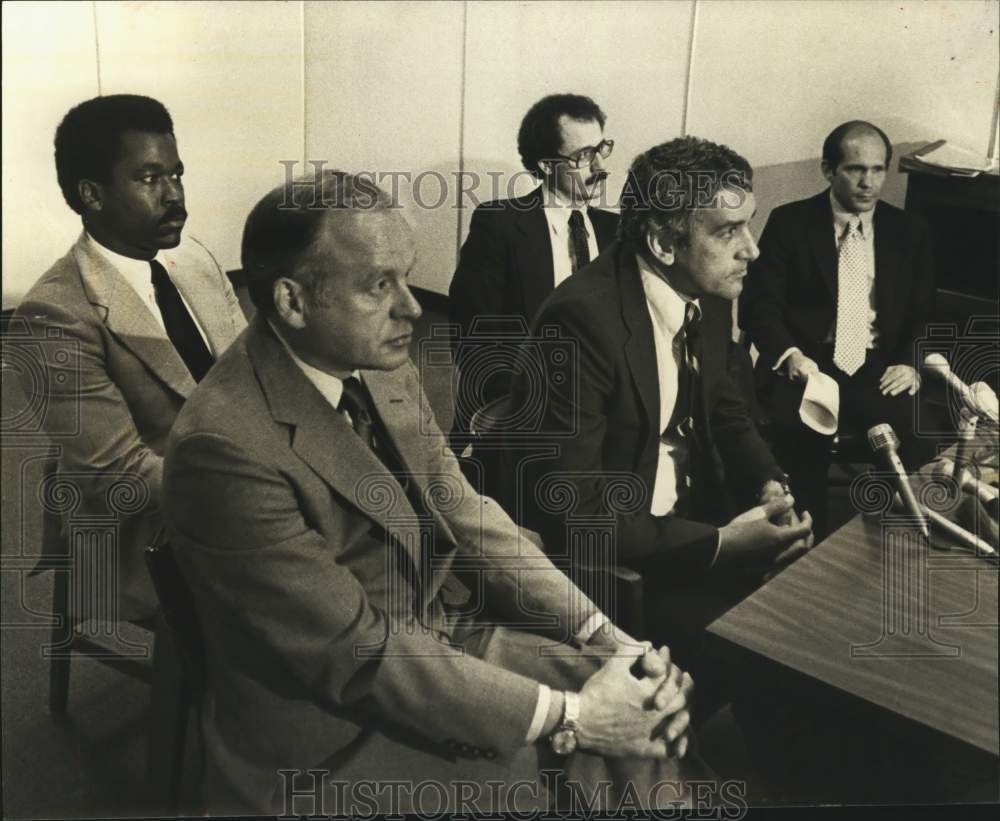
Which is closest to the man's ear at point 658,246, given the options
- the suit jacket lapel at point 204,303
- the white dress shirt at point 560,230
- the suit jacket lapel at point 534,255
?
the white dress shirt at point 560,230

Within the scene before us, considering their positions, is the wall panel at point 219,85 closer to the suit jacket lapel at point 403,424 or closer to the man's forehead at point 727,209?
the suit jacket lapel at point 403,424

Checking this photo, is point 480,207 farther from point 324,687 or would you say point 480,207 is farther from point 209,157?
point 324,687

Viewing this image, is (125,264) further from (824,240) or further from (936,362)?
(936,362)

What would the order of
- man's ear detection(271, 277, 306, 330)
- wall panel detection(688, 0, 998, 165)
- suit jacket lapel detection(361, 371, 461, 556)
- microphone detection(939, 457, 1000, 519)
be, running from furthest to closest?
microphone detection(939, 457, 1000, 519) < wall panel detection(688, 0, 998, 165) < suit jacket lapel detection(361, 371, 461, 556) < man's ear detection(271, 277, 306, 330)

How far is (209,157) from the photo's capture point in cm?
267

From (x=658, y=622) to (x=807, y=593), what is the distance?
0.35 metres

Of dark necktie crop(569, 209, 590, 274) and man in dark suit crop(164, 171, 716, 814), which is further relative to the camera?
dark necktie crop(569, 209, 590, 274)

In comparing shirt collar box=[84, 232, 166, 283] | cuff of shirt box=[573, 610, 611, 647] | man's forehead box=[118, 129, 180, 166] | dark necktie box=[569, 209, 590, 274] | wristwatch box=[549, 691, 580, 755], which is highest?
man's forehead box=[118, 129, 180, 166]

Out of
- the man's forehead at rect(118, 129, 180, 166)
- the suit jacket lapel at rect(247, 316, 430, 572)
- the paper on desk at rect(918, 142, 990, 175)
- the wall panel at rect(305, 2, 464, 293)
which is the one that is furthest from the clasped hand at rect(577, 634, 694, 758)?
the man's forehead at rect(118, 129, 180, 166)

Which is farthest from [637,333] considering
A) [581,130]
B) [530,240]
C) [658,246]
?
[581,130]

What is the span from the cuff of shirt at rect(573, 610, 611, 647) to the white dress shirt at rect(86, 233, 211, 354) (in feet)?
3.35

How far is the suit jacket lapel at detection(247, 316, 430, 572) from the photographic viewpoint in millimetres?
2590

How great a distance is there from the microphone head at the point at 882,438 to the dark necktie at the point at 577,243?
824 millimetres

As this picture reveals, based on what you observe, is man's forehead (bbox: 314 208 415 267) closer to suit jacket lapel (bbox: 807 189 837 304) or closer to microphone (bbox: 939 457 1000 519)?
suit jacket lapel (bbox: 807 189 837 304)
